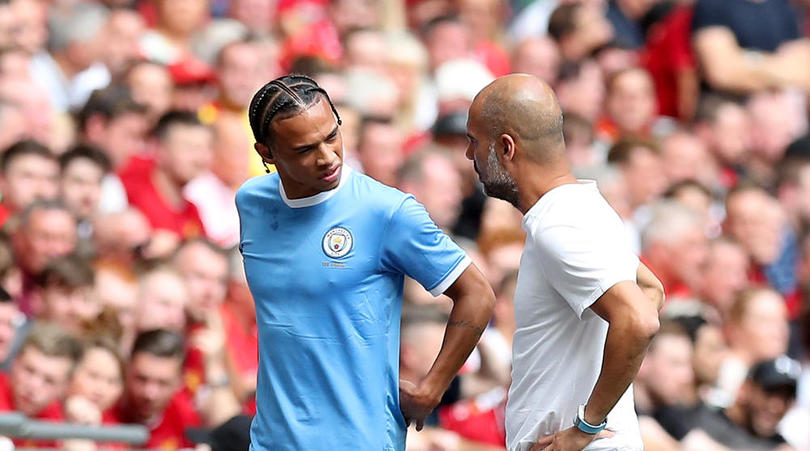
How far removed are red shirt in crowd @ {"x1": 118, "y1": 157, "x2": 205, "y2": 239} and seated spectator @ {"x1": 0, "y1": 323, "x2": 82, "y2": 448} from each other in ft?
5.38

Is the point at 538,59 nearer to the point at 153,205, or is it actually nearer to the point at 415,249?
the point at 153,205

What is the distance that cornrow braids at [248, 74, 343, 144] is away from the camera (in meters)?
4.31

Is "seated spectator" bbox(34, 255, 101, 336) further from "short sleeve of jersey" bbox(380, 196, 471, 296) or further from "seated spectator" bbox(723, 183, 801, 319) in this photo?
"seated spectator" bbox(723, 183, 801, 319)

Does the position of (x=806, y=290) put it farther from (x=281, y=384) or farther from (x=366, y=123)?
(x=281, y=384)

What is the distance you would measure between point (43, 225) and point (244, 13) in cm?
336

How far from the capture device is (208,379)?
723 centimetres

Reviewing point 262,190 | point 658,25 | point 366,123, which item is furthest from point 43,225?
point 658,25

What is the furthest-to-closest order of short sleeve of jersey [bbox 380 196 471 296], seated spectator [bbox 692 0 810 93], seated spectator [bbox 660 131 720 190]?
seated spectator [bbox 692 0 810 93] < seated spectator [bbox 660 131 720 190] < short sleeve of jersey [bbox 380 196 471 296]

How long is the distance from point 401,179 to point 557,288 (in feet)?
15.9

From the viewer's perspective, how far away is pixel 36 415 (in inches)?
259

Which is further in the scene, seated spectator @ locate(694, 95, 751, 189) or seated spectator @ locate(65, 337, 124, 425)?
seated spectator @ locate(694, 95, 751, 189)

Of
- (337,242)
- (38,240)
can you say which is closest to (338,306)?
(337,242)

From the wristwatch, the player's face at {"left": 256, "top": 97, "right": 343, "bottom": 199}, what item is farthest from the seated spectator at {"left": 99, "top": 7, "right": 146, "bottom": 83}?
the wristwatch

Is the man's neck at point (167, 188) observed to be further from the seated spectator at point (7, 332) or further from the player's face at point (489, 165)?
the player's face at point (489, 165)
